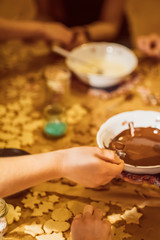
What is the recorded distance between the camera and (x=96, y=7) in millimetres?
2129

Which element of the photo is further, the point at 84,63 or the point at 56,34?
the point at 56,34

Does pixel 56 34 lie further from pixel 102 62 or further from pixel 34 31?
pixel 102 62

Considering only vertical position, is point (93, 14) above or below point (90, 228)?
above

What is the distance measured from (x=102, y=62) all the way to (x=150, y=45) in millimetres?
285

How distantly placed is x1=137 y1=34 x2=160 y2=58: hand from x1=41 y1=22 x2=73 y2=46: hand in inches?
15.3

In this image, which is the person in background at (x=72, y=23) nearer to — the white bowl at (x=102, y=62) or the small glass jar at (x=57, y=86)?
the white bowl at (x=102, y=62)

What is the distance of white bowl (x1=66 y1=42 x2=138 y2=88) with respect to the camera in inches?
52.9

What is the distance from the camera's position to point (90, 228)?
30.3 inches

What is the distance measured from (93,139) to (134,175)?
29 cm

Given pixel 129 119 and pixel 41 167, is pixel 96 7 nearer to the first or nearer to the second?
pixel 129 119

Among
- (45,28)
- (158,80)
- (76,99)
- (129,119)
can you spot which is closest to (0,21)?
(45,28)

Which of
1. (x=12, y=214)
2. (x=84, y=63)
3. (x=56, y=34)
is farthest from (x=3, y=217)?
(x=56, y=34)

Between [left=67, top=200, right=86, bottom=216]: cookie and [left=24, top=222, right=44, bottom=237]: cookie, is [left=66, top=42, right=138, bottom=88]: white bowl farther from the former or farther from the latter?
[left=24, top=222, right=44, bottom=237]: cookie

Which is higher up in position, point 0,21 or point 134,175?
point 0,21
